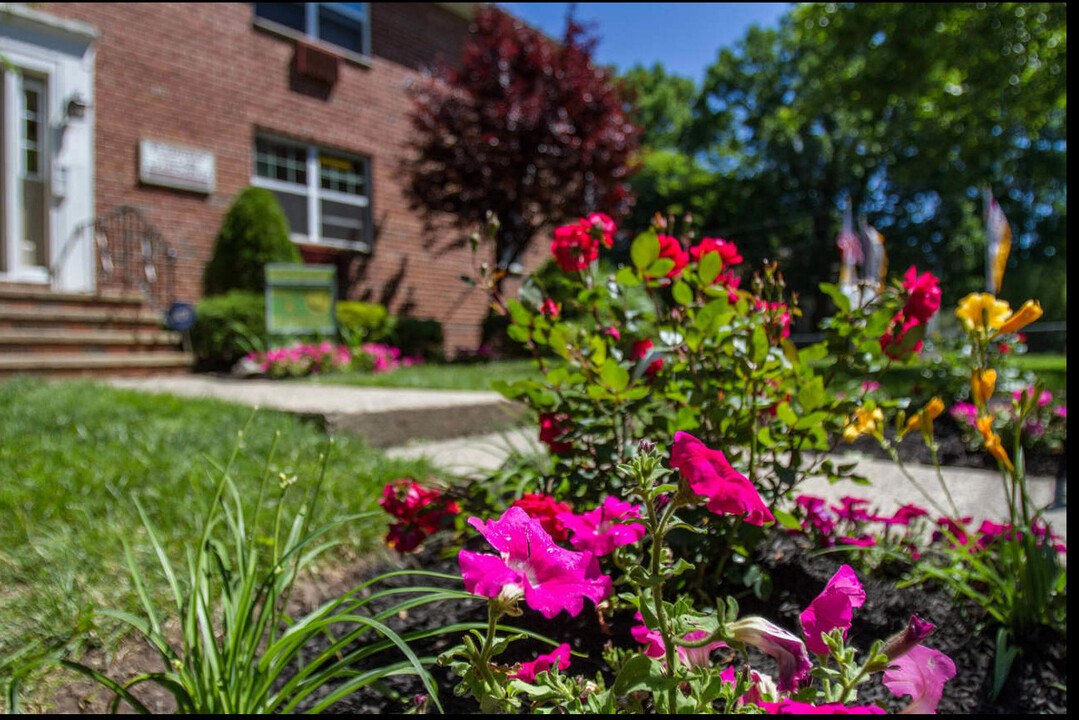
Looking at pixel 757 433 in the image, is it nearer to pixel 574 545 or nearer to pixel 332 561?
pixel 574 545

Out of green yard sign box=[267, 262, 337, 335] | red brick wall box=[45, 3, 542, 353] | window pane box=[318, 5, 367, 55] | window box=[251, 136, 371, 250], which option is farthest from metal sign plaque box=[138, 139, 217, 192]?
window pane box=[318, 5, 367, 55]

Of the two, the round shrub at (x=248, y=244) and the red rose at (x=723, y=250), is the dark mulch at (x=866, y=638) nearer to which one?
the red rose at (x=723, y=250)

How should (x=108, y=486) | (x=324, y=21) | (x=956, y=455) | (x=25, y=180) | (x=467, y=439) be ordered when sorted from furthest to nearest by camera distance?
(x=324, y=21)
(x=25, y=180)
(x=956, y=455)
(x=467, y=439)
(x=108, y=486)

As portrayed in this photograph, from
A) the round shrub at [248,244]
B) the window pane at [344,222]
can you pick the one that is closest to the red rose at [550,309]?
the round shrub at [248,244]

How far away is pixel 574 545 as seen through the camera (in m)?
0.96

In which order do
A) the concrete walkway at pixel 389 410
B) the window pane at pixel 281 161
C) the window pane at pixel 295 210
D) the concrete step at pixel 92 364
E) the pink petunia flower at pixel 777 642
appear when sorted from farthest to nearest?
1. the window pane at pixel 295 210
2. the window pane at pixel 281 161
3. the concrete step at pixel 92 364
4. the concrete walkway at pixel 389 410
5. the pink petunia flower at pixel 777 642

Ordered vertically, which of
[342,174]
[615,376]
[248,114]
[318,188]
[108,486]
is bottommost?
[108,486]

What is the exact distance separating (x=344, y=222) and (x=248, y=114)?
1.80 meters

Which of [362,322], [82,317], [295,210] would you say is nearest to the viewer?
[82,317]

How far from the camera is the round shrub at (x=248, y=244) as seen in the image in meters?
7.25

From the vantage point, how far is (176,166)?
7348 millimetres

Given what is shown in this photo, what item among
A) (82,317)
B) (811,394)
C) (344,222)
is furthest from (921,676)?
(344,222)

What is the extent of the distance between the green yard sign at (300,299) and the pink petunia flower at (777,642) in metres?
6.37

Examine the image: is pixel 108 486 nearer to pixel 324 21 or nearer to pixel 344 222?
pixel 344 222
